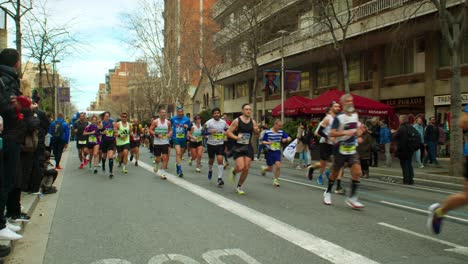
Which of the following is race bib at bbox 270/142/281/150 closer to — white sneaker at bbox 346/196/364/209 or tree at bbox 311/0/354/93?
white sneaker at bbox 346/196/364/209

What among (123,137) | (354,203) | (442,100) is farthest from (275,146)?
(442,100)

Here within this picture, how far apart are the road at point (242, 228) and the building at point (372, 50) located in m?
10.2

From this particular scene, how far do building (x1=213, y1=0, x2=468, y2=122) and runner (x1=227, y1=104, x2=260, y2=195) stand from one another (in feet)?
29.0

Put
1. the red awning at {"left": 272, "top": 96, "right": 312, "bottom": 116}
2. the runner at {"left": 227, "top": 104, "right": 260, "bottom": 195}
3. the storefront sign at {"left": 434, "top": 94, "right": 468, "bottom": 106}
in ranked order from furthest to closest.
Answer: the red awning at {"left": 272, "top": 96, "right": 312, "bottom": 116} < the storefront sign at {"left": 434, "top": 94, "right": 468, "bottom": 106} < the runner at {"left": 227, "top": 104, "right": 260, "bottom": 195}

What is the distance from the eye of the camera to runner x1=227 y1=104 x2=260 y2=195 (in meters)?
9.77

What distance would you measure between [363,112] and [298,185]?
30.7 feet

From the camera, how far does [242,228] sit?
632 centimetres

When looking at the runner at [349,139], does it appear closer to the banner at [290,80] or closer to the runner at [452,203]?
the runner at [452,203]

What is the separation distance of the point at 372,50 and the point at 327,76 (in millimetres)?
4976

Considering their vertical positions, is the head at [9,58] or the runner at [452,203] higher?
the head at [9,58]

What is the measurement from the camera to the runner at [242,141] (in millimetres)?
9773

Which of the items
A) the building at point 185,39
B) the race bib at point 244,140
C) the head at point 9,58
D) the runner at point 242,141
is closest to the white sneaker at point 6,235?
the head at point 9,58

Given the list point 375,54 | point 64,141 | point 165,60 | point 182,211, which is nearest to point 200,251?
point 182,211

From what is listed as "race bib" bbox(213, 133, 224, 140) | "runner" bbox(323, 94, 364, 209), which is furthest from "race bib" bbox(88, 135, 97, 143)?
"runner" bbox(323, 94, 364, 209)
